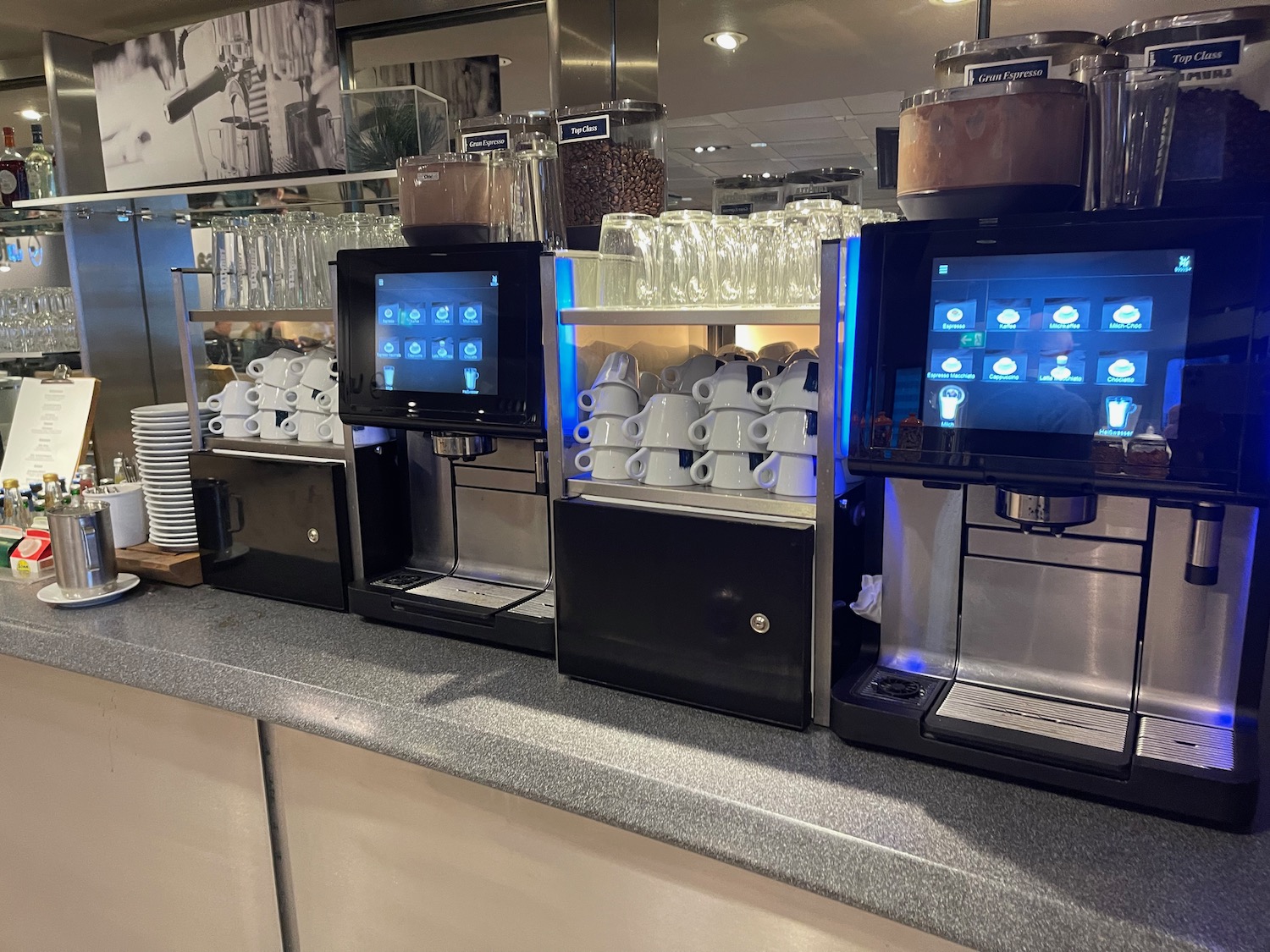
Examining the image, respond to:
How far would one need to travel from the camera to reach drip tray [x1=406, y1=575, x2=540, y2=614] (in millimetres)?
1413

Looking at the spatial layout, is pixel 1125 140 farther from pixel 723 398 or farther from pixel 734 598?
pixel 734 598

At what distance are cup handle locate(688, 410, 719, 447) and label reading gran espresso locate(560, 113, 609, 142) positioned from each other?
0.52 meters

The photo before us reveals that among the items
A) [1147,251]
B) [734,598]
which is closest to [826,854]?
[734,598]

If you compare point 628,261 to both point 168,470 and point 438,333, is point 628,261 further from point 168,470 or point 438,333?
point 168,470

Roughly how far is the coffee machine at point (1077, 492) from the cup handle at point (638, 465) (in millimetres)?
311

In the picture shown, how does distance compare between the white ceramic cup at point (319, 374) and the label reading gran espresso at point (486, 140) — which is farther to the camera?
the white ceramic cup at point (319, 374)

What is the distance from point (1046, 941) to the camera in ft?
2.66

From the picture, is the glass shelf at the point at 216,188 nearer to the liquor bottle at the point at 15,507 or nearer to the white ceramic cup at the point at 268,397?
the white ceramic cup at the point at 268,397

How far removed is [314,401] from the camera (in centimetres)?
162

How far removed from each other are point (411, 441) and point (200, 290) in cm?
74

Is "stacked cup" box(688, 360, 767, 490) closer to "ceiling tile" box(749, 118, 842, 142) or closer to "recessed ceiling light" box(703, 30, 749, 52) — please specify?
"recessed ceiling light" box(703, 30, 749, 52)

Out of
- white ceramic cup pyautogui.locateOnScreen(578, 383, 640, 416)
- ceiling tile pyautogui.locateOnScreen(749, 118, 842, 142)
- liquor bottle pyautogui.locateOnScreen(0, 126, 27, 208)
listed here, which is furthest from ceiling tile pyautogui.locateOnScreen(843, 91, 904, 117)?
white ceramic cup pyautogui.locateOnScreen(578, 383, 640, 416)

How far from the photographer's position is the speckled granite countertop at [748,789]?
824 millimetres

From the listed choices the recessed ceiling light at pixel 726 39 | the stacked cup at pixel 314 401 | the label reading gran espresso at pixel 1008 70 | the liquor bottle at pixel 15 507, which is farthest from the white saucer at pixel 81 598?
the recessed ceiling light at pixel 726 39
